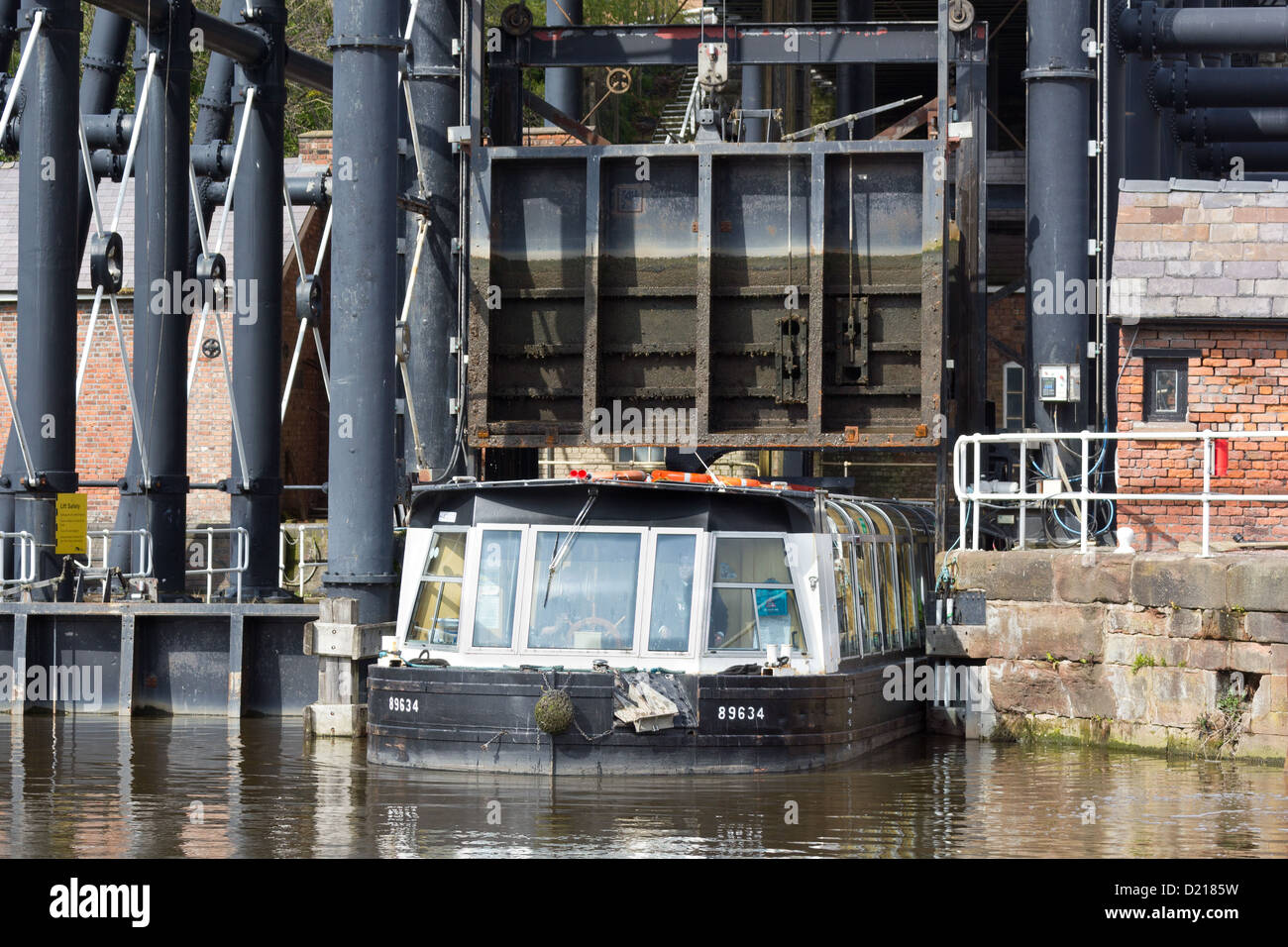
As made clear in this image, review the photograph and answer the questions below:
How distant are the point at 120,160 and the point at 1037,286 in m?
13.4

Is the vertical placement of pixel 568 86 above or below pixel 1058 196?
above

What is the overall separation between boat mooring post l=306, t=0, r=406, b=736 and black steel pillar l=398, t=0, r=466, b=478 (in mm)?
3121

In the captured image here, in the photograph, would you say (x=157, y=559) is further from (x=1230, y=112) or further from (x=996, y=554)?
(x=1230, y=112)

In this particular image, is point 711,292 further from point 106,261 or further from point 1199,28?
point 1199,28

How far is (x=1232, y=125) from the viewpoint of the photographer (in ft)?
88.2

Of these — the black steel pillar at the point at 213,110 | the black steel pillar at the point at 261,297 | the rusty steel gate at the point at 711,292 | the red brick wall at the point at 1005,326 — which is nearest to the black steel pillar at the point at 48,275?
the black steel pillar at the point at 261,297

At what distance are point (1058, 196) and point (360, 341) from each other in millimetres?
7888

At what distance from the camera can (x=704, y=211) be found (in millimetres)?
18359

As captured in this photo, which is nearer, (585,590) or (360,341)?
(585,590)

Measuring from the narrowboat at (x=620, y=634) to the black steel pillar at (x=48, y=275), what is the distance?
5.84 m

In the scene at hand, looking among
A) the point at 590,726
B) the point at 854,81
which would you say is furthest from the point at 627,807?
the point at 854,81
